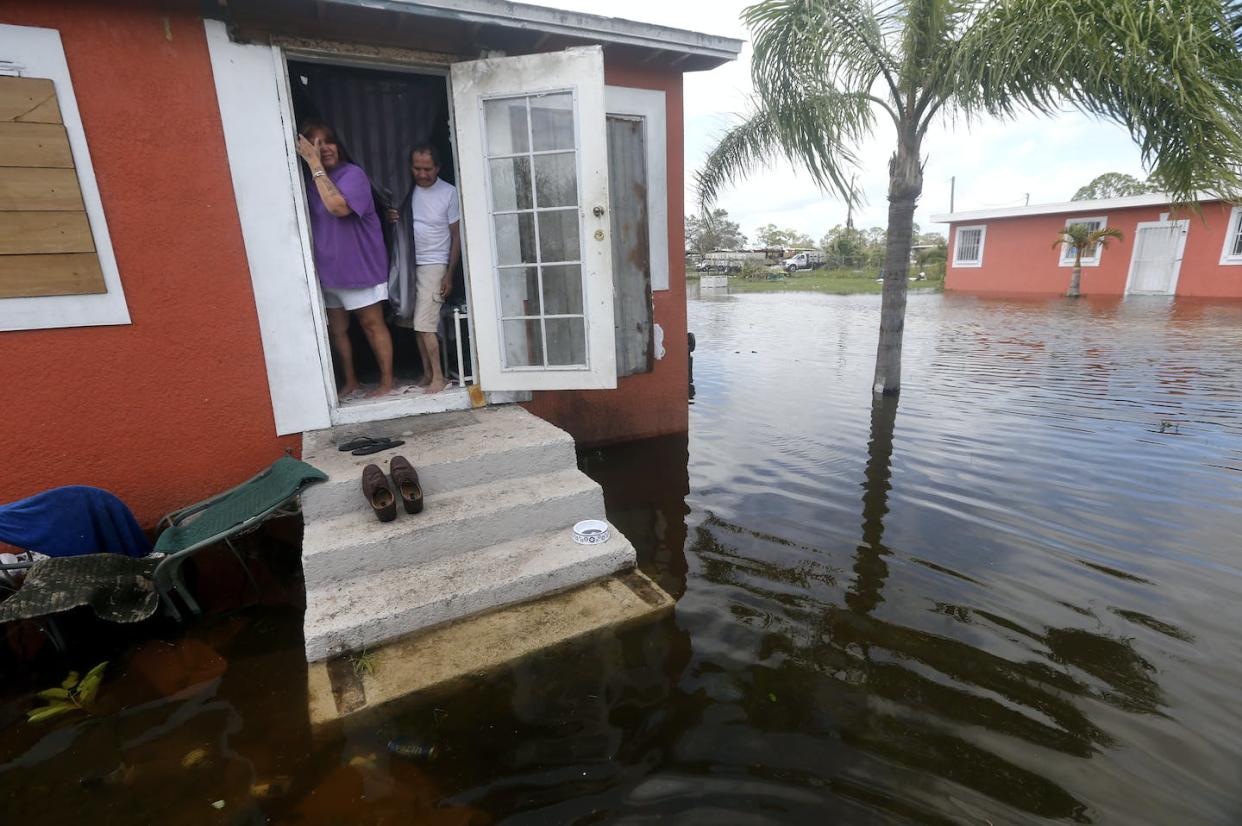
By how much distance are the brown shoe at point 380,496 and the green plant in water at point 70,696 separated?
1234 millimetres

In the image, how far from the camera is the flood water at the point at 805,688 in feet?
5.99

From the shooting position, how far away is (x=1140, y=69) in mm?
3887

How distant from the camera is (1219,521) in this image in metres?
3.44

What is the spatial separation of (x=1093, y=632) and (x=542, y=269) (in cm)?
344

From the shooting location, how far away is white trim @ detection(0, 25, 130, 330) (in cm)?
268

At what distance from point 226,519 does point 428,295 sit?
1939 millimetres

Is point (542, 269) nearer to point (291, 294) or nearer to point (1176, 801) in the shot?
point (291, 294)

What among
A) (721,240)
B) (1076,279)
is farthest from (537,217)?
(721,240)

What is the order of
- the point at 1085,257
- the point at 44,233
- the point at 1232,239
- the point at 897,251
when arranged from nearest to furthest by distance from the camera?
the point at 44,233 → the point at 897,251 → the point at 1232,239 → the point at 1085,257

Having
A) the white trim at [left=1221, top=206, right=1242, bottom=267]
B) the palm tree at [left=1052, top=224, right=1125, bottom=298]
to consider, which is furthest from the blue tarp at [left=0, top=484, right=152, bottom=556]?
the white trim at [left=1221, top=206, right=1242, bottom=267]

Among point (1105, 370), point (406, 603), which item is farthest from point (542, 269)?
point (1105, 370)

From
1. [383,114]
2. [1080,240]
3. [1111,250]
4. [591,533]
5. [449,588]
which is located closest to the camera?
[449,588]

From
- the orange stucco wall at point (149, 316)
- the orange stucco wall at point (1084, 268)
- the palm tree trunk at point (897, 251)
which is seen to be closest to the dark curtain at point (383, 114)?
the orange stucco wall at point (149, 316)

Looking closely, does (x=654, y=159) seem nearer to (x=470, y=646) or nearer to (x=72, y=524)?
(x=470, y=646)
